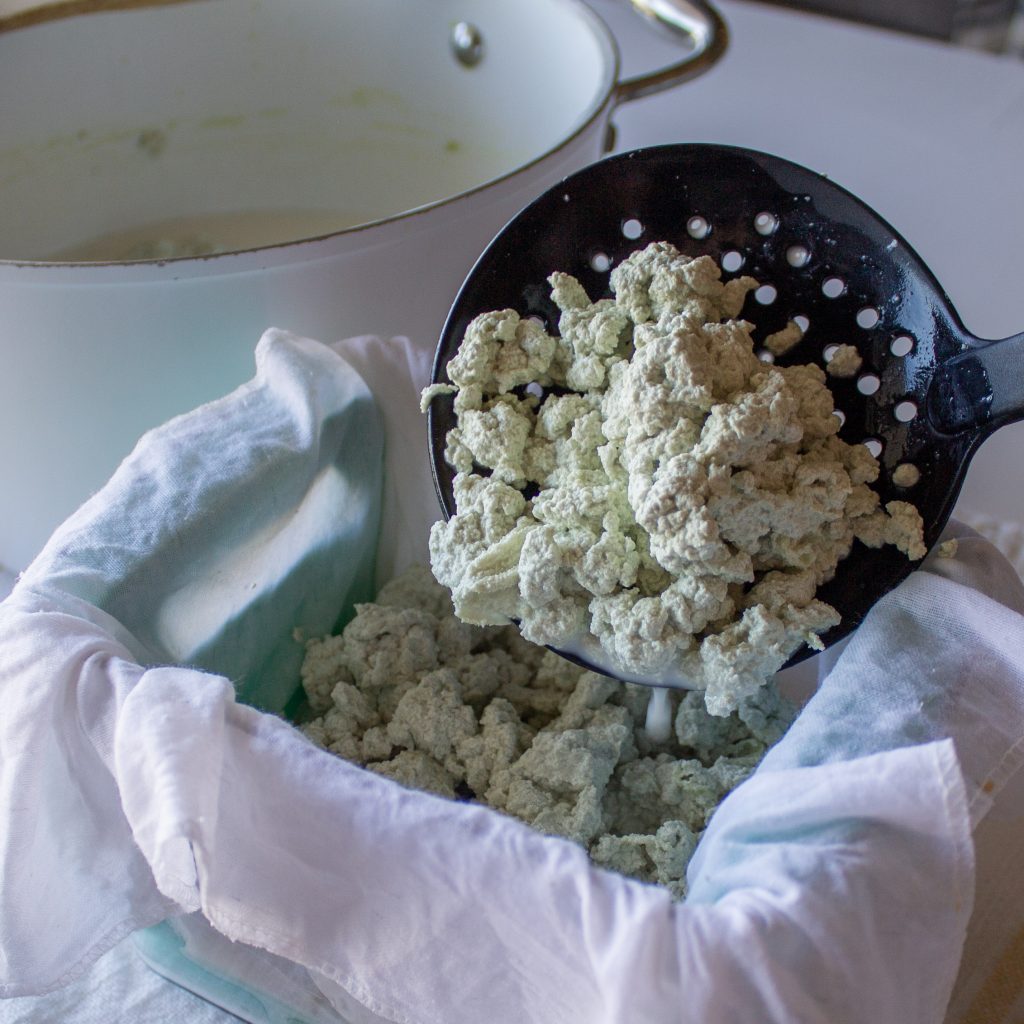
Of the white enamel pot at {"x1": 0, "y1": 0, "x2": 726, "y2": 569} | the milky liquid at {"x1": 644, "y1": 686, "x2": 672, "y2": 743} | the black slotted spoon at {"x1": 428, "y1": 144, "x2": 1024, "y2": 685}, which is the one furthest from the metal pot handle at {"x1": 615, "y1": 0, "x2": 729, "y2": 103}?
the milky liquid at {"x1": 644, "y1": 686, "x2": 672, "y2": 743}

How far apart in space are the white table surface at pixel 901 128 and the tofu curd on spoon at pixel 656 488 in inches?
10.5

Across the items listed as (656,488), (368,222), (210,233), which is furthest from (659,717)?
(210,233)

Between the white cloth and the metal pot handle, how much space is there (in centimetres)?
27

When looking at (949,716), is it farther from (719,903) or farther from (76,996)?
(76,996)

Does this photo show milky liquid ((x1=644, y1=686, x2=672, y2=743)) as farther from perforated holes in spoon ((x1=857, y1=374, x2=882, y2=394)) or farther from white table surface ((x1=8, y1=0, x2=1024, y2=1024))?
white table surface ((x1=8, y1=0, x2=1024, y2=1024))

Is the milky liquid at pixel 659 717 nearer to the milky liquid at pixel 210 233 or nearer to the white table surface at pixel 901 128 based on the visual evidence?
the white table surface at pixel 901 128

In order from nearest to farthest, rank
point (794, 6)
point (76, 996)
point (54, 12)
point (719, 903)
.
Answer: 1. point (719, 903)
2. point (76, 996)
3. point (54, 12)
4. point (794, 6)

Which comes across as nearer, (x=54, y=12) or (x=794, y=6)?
(x=54, y=12)

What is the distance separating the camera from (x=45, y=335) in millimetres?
402

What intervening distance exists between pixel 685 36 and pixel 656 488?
1.09 ft

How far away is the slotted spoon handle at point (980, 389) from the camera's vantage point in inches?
11.9

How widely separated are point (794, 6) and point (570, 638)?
2.33 feet

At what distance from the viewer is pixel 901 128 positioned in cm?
74

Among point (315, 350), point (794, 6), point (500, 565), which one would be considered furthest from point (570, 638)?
point (794, 6)
